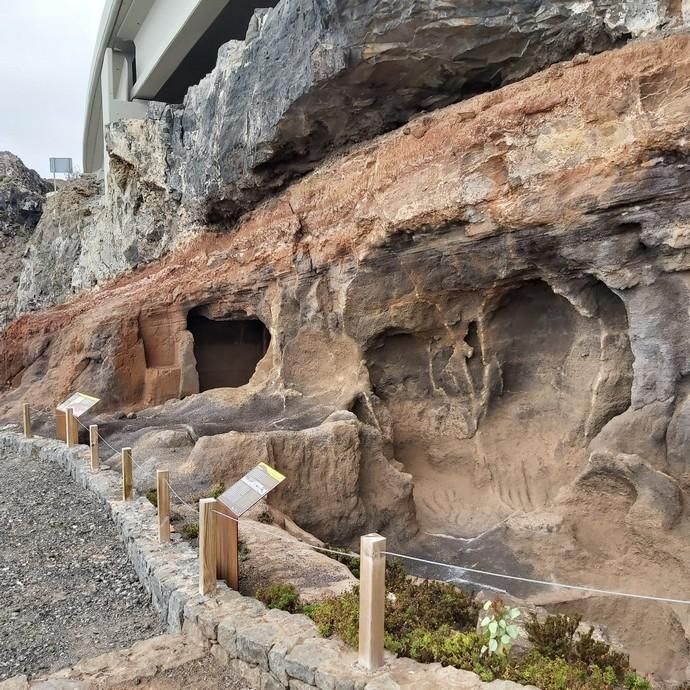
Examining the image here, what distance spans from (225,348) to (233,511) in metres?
12.6

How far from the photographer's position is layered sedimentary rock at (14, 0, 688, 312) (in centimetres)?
910

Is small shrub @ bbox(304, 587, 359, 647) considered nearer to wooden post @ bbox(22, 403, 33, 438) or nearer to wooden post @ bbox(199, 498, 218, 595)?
wooden post @ bbox(199, 498, 218, 595)

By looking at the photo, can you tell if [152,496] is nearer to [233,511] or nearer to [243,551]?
[243,551]

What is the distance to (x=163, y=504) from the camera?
22.6 ft

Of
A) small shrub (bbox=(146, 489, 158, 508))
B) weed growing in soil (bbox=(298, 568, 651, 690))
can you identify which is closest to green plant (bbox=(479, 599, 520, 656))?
weed growing in soil (bbox=(298, 568, 651, 690))

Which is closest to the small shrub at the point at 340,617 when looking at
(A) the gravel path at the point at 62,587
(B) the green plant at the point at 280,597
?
(B) the green plant at the point at 280,597

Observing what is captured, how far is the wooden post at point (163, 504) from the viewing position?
6.85 m

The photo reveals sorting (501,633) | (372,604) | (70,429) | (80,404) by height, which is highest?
(80,404)

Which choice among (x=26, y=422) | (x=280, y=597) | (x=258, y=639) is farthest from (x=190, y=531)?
(x=26, y=422)

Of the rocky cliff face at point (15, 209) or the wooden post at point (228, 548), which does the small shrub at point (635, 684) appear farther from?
the rocky cliff face at point (15, 209)

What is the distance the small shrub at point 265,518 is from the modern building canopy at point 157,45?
18.0 metres

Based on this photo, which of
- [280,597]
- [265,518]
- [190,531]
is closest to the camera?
[280,597]

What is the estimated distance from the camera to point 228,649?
4.90 metres

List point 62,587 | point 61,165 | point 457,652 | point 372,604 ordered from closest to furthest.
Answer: point 372,604, point 457,652, point 62,587, point 61,165
